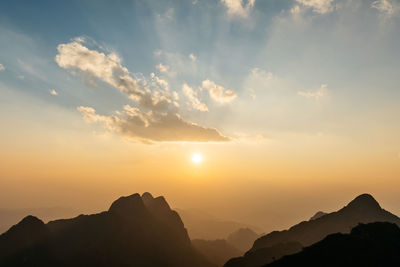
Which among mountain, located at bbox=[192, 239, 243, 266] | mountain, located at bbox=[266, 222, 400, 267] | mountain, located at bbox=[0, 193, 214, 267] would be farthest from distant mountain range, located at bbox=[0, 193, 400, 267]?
mountain, located at bbox=[192, 239, 243, 266]

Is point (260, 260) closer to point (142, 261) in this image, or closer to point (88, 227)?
point (142, 261)

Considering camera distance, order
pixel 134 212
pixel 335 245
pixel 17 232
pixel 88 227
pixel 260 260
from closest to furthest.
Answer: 1. pixel 335 245
2. pixel 260 260
3. pixel 17 232
4. pixel 88 227
5. pixel 134 212

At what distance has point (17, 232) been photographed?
336 ft

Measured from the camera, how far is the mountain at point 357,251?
4631cm

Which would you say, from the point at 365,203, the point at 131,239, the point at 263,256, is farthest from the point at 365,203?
the point at 131,239

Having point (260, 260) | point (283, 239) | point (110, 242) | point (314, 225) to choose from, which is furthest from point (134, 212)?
point (314, 225)

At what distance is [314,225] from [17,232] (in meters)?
149

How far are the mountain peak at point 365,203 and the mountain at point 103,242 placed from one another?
9003 centimetres

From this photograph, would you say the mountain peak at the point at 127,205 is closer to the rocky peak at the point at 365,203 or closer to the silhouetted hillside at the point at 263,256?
the silhouetted hillside at the point at 263,256

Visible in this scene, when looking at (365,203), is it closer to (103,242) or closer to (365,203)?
(365,203)

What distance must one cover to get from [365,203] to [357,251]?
3433 inches

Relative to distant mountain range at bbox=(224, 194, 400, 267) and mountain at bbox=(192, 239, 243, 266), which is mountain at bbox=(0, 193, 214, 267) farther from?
distant mountain range at bbox=(224, 194, 400, 267)

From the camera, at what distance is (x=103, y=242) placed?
102875 mm

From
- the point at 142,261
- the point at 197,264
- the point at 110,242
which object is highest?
the point at 110,242
